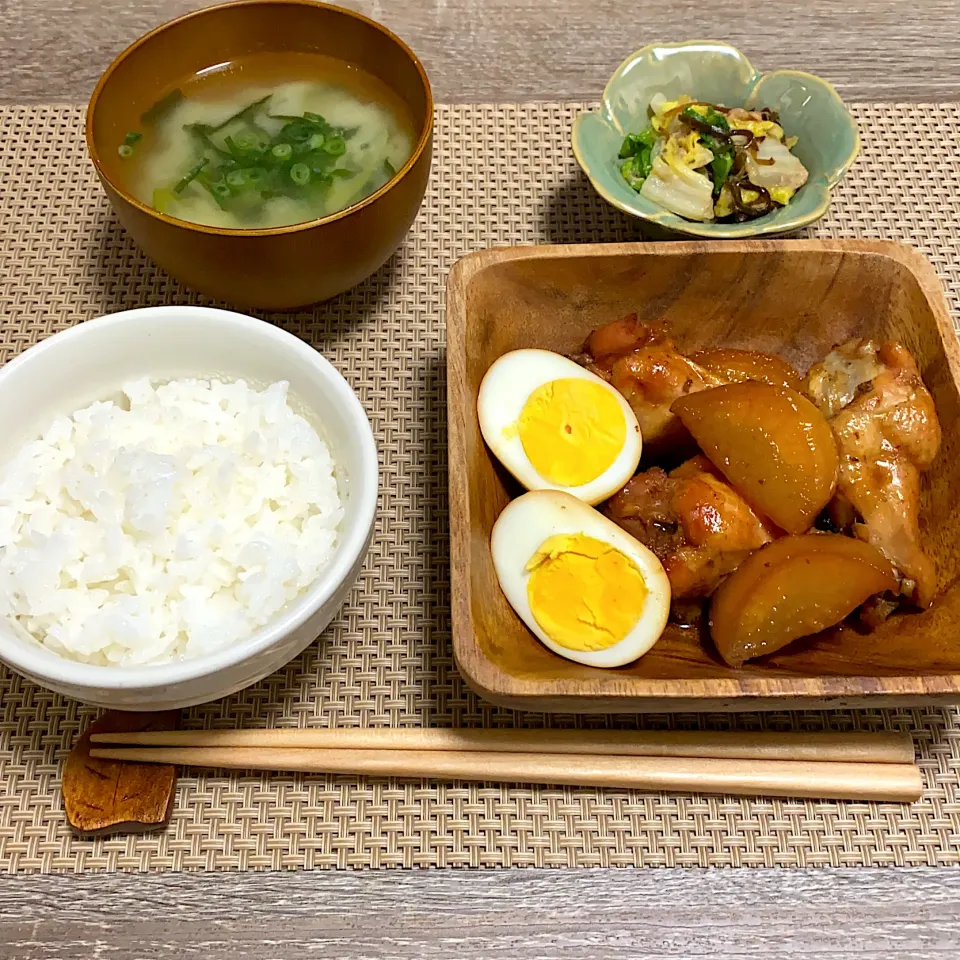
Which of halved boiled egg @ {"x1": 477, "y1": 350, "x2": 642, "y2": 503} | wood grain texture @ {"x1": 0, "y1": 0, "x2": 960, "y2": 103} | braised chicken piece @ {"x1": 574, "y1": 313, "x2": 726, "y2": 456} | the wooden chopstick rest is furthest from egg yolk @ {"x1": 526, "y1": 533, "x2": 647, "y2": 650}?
wood grain texture @ {"x1": 0, "y1": 0, "x2": 960, "y2": 103}

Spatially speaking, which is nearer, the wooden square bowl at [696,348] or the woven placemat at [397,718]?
the wooden square bowl at [696,348]

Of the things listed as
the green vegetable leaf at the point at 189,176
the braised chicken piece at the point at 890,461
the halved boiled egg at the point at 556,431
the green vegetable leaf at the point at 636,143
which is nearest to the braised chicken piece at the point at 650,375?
the halved boiled egg at the point at 556,431

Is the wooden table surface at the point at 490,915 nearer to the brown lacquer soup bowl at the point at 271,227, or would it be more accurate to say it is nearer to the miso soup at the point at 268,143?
the brown lacquer soup bowl at the point at 271,227

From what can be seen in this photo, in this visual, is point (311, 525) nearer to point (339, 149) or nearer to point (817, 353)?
point (339, 149)

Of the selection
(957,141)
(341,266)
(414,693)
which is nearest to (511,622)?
(414,693)

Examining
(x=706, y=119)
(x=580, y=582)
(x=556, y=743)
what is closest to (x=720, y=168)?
(x=706, y=119)

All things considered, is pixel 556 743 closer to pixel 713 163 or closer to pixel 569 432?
pixel 569 432

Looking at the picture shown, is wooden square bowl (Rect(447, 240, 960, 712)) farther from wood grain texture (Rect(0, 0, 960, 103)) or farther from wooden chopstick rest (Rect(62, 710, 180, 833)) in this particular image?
wood grain texture (Rect(0, 0, 960, 103))
